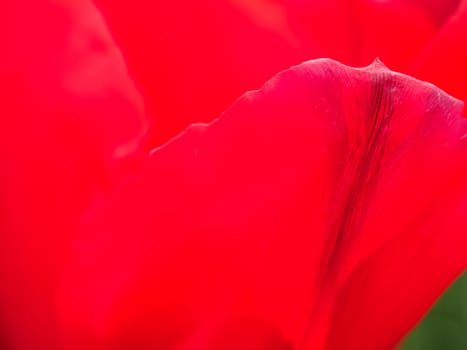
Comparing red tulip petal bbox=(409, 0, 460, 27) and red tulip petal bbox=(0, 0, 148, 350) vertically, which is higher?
red tulip petal bbox=(0, 0, 148, 350)

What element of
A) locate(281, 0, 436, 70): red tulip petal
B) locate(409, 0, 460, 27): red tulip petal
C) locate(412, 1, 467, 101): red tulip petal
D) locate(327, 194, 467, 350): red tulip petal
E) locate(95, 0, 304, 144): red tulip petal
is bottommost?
locate(327, 194, 467, 350): red tulip petal

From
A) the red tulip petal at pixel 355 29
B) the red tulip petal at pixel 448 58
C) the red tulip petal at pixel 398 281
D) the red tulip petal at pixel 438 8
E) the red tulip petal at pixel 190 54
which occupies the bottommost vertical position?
the red tulip petal at pixel 398 281

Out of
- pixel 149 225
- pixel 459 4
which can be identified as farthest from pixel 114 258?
pixel 459 4

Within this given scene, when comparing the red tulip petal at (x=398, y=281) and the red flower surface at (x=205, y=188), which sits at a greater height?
the red flower surface at (x=205, y=188)

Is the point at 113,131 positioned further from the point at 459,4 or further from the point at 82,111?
the point at 459,4

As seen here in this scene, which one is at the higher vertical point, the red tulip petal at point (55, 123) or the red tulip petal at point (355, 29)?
the red tulip petal at point (55, 123)
